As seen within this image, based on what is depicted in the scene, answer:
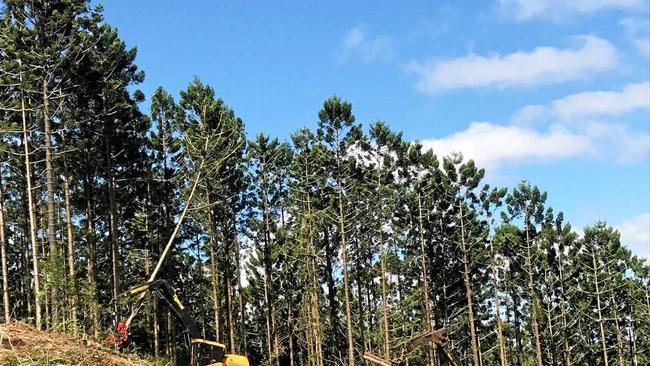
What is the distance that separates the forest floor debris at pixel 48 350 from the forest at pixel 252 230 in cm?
286

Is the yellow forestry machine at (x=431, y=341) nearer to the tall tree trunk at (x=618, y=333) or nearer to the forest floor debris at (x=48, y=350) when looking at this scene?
the forest floor debris at (x=48, y=350)

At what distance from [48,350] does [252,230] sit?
929 inches

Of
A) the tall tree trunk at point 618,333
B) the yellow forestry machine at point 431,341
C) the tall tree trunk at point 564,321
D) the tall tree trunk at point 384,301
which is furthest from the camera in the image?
the tall tree trunk at point 618,333

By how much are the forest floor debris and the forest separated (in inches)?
113

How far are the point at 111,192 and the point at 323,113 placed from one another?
11087 millimetres

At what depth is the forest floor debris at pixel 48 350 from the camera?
362 inches


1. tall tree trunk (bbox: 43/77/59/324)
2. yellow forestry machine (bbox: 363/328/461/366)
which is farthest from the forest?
yellow forestry machine (bbox: 363/328/461/366)

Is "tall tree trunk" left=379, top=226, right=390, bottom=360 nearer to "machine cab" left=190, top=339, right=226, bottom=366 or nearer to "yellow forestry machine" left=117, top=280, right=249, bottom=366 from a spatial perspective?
"yellow forestry machine" left=117, top=280, right=249, bottom=366

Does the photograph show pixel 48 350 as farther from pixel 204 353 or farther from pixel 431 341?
pixel 431 341

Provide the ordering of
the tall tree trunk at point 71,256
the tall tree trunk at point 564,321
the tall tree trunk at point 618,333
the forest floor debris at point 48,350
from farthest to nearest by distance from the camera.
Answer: the tall tree trunk at point 618,333 < the tall tree trunk at point 564,321 < the tall tree trunk at point 71,256 < the forest floor debris at point 48,350

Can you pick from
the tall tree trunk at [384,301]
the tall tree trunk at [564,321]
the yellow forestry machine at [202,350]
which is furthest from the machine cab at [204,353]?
the tall tree trunk at [564,321]

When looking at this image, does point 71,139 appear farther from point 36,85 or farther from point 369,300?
point 369,300

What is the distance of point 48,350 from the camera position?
32.0 ft

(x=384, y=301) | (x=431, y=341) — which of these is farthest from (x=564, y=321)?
(x=431, y=341)
